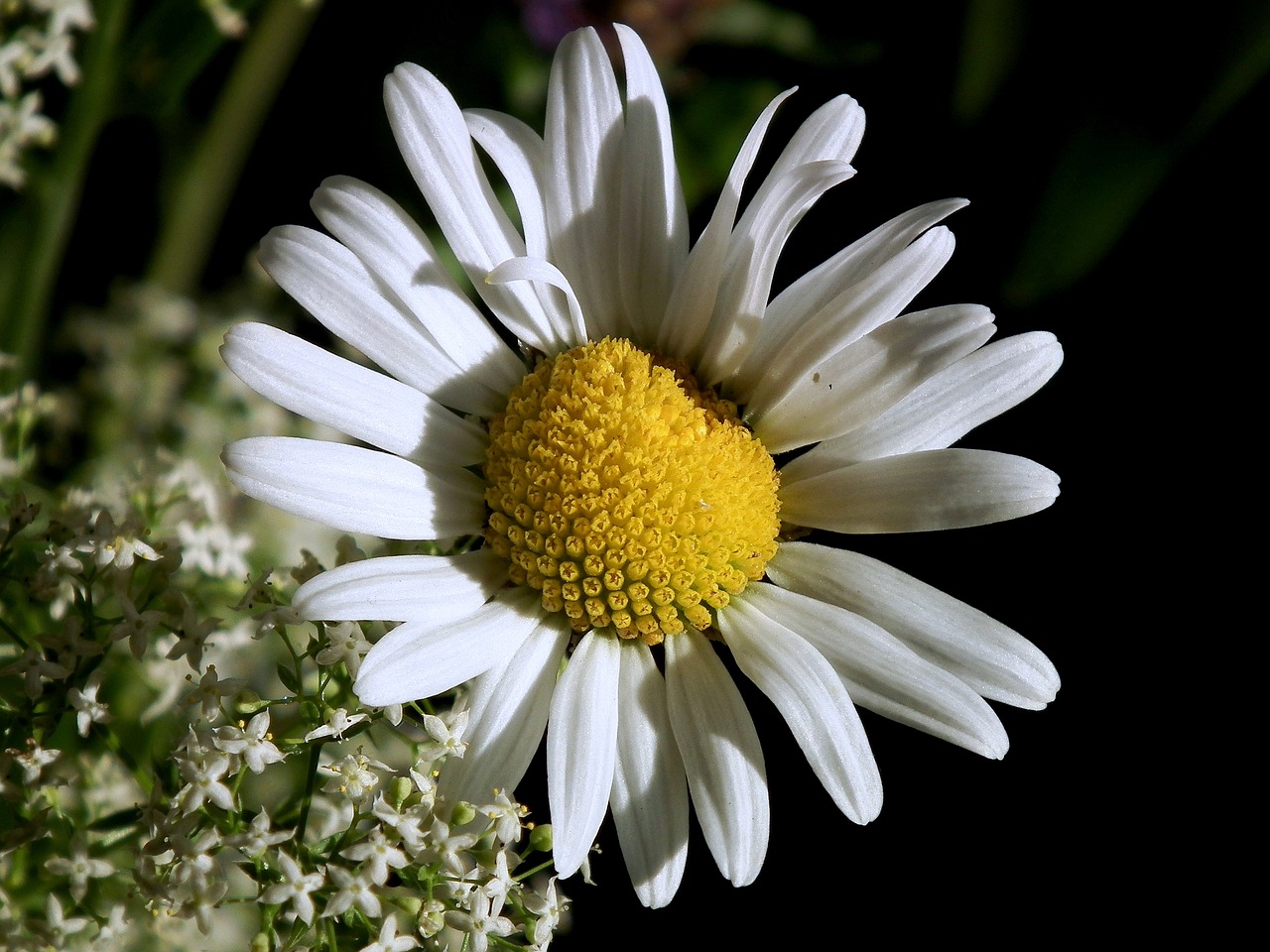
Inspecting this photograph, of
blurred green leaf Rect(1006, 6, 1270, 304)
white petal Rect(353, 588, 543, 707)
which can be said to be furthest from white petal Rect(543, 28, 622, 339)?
blurred green leaf Rect(1006, 6, 1270, 304)

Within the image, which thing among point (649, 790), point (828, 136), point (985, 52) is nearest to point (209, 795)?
point (649, 790)

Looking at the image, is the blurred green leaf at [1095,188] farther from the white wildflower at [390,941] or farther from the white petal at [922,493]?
the white wildflower at [390,941]

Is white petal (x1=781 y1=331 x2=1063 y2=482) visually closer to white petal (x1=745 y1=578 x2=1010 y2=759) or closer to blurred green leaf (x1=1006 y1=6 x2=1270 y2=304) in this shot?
white petal (x1=745 y1=578 x2=1010 y2=759)

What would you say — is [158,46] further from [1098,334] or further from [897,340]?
[1098,334]

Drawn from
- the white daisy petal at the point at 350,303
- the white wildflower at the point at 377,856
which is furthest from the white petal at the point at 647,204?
the white wildflower at the point at 377,856

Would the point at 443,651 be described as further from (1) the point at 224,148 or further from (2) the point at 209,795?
(1) the point at 224,148

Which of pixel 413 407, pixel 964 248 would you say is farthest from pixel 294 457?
pixel 964 248
